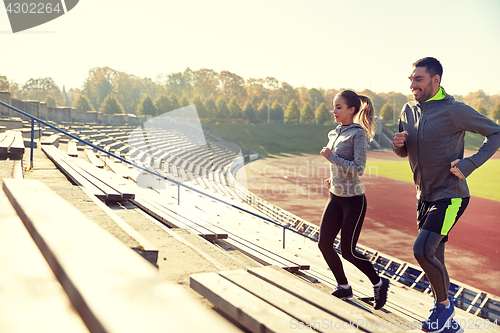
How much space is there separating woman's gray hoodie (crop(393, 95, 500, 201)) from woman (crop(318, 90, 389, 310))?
0.43 metres

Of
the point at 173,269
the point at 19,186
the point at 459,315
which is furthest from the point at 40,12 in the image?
the point at 459,315

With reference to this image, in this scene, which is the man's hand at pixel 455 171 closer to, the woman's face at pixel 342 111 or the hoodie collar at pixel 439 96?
the hoodie collar at pixel 439 96

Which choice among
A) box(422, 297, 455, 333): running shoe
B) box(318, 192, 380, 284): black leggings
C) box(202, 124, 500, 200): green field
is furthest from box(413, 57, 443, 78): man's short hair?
box(202, 124, 500, 200): green field

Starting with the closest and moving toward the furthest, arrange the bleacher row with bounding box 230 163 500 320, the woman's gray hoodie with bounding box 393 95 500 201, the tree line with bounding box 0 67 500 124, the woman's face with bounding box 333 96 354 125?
the woman's gray hoodie with bounding box 393 95 500 201
the woman's face with bounding box 333 96 354 125
the bleacher row with bounding box 230 163 500 320
the tree line with bounding box 0 67 500 124

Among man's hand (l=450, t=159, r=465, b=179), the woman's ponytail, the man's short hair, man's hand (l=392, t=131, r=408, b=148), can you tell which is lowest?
man's hand (l=450, t=159, r=465, b=179)

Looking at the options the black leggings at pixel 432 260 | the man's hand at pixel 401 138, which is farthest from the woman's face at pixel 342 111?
the black leggings at pixel 432 260

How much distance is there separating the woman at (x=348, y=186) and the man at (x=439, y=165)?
1.44ft

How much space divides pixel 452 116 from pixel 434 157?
0.32 meters

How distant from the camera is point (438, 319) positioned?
2598 millimetres

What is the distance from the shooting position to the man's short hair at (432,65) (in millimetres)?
2796

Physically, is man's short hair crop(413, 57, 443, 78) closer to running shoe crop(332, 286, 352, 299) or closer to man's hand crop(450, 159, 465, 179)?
man's hand crop(450, 159, 465, 179)

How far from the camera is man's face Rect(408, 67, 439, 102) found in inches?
110

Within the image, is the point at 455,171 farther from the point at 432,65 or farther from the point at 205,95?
the point at 205,95

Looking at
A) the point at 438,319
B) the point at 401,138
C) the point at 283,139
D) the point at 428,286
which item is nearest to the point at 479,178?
the point at 428,286
